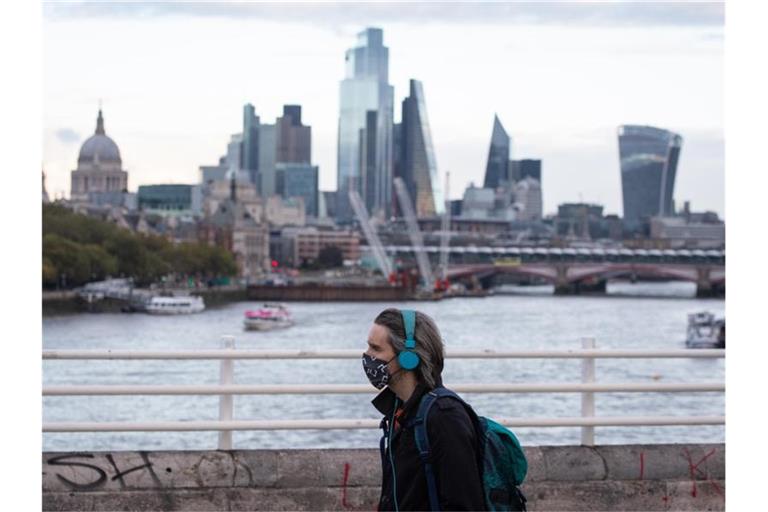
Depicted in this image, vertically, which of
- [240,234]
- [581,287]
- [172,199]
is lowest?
[581,287]

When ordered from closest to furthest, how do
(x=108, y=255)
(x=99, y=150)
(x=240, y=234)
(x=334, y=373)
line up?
(x=334, y=373) < (x=108, y=255) < (x=240, y=234) < (x=99, y=150)

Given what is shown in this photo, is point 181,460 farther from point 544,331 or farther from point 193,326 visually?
point 193,326

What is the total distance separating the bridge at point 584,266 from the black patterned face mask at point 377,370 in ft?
384

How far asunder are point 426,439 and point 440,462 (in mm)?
83

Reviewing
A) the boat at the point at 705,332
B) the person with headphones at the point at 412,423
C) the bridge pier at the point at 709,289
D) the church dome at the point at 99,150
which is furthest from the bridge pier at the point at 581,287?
the person with headphones at the point at 412,423

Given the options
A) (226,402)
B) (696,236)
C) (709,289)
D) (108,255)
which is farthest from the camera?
(696,236)

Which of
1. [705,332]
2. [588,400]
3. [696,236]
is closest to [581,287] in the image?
[696,236]

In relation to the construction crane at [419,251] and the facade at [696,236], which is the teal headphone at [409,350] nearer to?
the construction crane at [419,251]

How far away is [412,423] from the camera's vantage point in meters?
3.57

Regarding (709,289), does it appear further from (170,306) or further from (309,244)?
(309,244)

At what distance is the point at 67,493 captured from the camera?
631 cm
